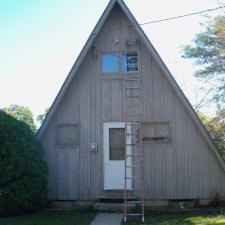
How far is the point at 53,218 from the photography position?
1088 centimetres

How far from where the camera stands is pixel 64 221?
10336mm

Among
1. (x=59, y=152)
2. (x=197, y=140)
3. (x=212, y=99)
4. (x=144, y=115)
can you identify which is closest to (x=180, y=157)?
(x=197, y=140)

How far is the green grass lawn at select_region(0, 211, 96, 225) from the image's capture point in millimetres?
10125

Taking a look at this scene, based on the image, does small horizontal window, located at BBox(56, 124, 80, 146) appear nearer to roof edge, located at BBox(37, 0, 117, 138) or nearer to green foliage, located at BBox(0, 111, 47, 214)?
roof edge, located at BBox(37, 0, 117, 138)

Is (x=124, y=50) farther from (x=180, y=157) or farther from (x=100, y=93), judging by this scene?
(x=180, y=157)

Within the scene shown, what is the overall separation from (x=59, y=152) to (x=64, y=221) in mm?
A: 3202

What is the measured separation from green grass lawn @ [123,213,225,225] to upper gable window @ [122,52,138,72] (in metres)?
4.81

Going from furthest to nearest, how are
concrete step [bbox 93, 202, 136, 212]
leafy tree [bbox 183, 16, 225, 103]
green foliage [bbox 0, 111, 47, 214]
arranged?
1. leafy tree [bbox 183, 16, 225, 103]
2. concrete step [bbox 93, 202, 136, 212]
3. green foliage [bbox 0, 111, 47, 214]

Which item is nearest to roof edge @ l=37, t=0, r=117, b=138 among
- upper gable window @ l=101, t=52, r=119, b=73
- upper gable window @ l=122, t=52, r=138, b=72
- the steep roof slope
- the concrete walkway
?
the steep roof slope

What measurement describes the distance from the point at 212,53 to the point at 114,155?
39.4ft

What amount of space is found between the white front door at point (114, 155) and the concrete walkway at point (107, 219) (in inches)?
52.8

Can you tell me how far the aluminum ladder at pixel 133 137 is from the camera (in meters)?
12.5

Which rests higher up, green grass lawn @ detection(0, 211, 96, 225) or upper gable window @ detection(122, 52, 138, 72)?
upper gable window @ detection(122, 52, 138, 72)

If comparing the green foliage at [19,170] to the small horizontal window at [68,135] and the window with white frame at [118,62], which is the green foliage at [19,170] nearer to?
the small horizontal window at [68,135]
